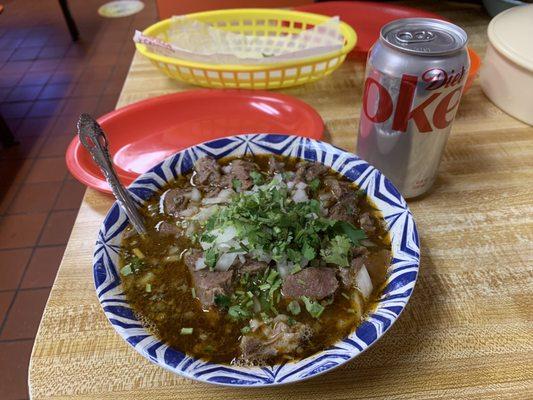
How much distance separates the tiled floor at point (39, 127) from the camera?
2385 mm

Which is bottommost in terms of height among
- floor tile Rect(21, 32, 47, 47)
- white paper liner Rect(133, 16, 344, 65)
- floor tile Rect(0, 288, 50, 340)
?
floor tile Rect(0, 288, 50, 340)

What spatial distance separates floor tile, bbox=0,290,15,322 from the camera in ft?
7.76

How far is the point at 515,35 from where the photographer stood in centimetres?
146

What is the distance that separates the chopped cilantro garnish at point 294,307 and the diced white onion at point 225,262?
17 centimetres

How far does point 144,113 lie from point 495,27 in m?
1.34

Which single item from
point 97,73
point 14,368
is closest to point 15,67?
point 97,73

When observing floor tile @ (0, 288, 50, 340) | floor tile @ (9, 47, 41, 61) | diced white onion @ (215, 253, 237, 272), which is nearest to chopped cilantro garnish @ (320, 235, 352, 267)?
diced white onion @ (215, 253, 237, 272)

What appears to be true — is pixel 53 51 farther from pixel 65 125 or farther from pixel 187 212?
pixel 187 212

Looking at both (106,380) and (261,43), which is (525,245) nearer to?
(106,380)

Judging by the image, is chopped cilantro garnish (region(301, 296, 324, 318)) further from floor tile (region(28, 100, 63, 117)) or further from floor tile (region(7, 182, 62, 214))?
floor tile (region(28, 100, 63, 117))

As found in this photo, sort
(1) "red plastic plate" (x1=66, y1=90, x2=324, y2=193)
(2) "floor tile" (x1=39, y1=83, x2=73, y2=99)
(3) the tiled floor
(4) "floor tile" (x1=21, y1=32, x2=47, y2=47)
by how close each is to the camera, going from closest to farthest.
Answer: (1) "red plastic plate" (x1=66, y1=90, x2=324, y2=193) → (3) the tiled floor → (2) "floor tile" (x1=39, y1=83, x2=73, y2=99) → (4) "floor tile" (x1=21, y1=32, x2=47, y2=47)

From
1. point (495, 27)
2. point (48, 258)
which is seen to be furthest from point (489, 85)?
point (48, 258)

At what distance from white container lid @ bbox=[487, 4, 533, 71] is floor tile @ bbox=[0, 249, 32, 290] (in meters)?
2.72

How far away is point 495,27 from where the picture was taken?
59.9 inches
